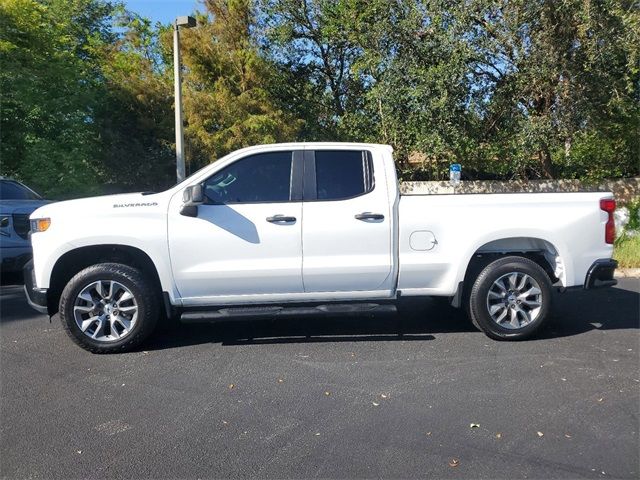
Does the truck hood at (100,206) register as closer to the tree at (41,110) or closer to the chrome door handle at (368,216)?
the chrome door handle at (368,216)

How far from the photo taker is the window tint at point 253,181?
5516mm

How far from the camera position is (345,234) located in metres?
5.46

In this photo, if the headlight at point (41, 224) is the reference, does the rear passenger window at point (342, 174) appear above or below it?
above

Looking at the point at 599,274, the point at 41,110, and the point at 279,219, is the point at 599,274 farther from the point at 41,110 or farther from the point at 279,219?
the point at 41,110

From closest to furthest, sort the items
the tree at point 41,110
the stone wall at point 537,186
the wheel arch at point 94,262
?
the wheel arch at point 94,262
the stone wall at point 537,186
the tree at point 41,110

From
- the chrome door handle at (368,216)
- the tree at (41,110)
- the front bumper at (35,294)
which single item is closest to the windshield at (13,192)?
the tree at (41,110)

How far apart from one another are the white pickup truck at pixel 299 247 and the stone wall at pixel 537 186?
7.35 metres

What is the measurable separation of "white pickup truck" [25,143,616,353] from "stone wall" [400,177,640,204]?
7.35m

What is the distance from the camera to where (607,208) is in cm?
571

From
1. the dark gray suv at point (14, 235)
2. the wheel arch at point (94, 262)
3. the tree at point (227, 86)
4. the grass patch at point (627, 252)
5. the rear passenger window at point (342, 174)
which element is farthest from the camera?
the tree at point (227, 86)

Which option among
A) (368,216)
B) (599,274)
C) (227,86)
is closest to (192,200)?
(368,216)

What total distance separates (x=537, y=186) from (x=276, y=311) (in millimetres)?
9631

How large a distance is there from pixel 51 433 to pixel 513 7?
10.5 meters

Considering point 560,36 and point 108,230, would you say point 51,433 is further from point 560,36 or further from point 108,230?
point 560,36
